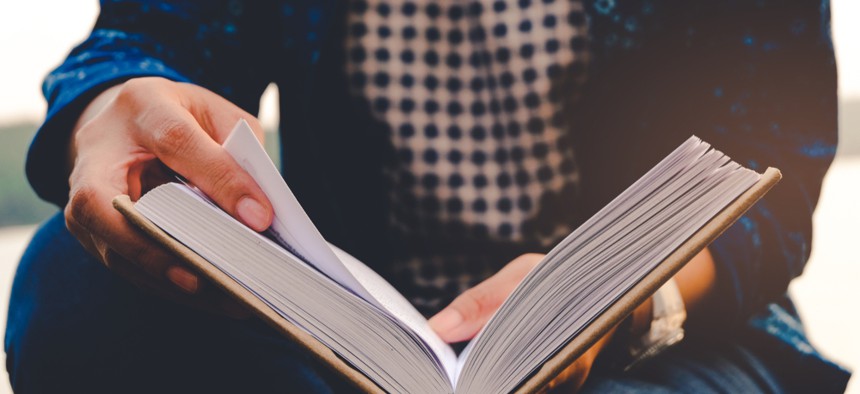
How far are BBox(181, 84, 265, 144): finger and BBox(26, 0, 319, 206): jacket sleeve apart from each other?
0.08 metres

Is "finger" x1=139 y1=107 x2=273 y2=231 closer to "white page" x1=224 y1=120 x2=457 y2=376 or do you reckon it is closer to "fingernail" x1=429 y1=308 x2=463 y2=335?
"white page" x1=224 y1=120 x2=457 y2=376

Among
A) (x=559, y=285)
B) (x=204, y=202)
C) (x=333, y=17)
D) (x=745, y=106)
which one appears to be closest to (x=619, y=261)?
(x=559, y=285)

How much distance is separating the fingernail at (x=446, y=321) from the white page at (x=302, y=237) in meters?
0.03

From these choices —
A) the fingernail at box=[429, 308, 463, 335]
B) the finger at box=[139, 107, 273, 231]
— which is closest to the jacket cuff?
the finger at box=[139, 107, 273, 231]

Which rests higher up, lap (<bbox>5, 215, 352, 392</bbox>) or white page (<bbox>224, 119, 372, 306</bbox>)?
white page (<bbox>224, 119, 372, 306</bbox>)

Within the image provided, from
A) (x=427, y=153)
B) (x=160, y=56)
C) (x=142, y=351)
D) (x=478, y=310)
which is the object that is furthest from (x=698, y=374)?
(x=160, y=56)

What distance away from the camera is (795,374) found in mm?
659

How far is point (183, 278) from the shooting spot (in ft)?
1.58

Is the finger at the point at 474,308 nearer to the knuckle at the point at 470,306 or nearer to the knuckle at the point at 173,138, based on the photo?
the knuckle at the point at 470,306

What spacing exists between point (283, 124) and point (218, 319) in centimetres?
34

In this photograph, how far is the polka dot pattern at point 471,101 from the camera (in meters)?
0.78

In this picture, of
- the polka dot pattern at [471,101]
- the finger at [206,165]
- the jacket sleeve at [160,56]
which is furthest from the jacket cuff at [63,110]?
the polka dot pattern at [471,101]

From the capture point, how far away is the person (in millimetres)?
541

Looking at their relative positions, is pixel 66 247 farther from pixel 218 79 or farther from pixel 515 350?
pixel 515 350
